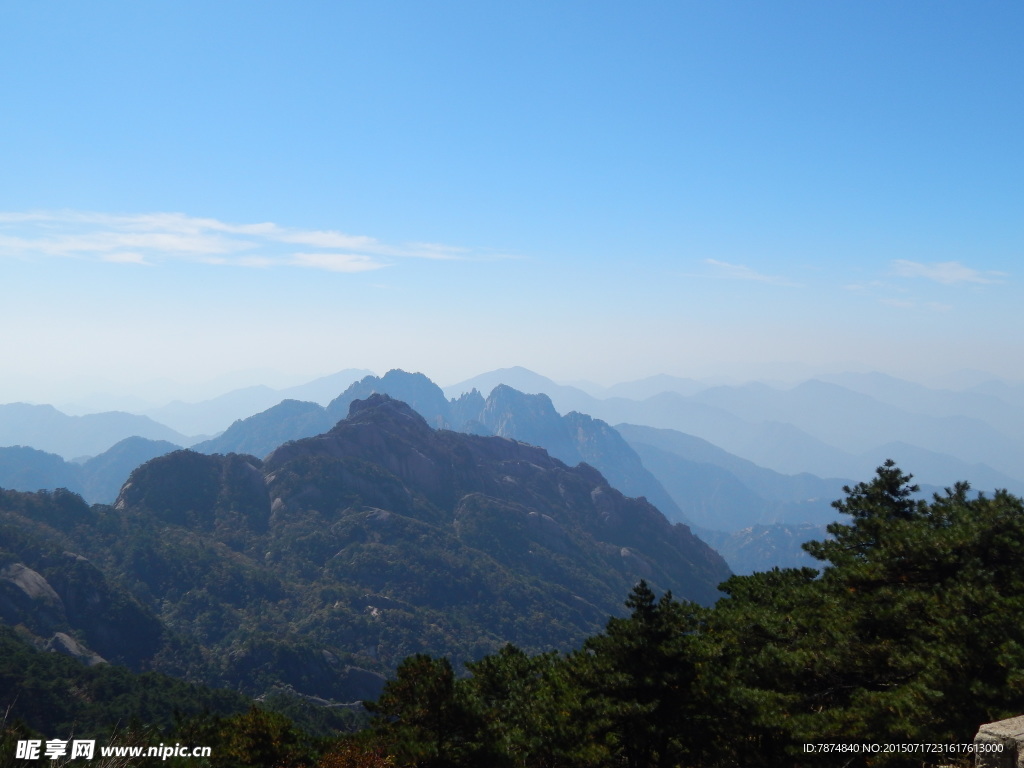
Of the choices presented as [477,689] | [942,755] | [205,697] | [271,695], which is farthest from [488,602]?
[942,755]

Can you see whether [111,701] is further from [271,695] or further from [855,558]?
[855,558]

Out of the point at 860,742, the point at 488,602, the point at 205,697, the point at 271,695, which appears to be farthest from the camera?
the point at 488,602

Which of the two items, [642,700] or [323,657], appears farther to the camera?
[323,657]

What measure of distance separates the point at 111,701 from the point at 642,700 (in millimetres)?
88941

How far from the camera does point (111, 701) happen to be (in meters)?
81.2

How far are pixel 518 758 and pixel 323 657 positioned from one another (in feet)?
413

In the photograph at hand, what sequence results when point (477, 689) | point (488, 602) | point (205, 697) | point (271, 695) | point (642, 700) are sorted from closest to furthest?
point (642, 700) < point (477, 689) < point (205, 697) < point (271, 695) < point (488, 602)

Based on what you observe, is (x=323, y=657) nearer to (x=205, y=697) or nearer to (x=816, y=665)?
(x=205, y=697)

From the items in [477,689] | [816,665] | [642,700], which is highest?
[816,665]

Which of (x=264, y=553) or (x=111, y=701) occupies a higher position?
(x=111, y=701)

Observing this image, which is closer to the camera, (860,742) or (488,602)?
(860,742)

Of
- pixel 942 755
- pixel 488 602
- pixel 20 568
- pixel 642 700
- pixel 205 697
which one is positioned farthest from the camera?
pixel 488 602

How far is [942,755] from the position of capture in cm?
1565

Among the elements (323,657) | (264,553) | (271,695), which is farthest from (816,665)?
(264,553)
